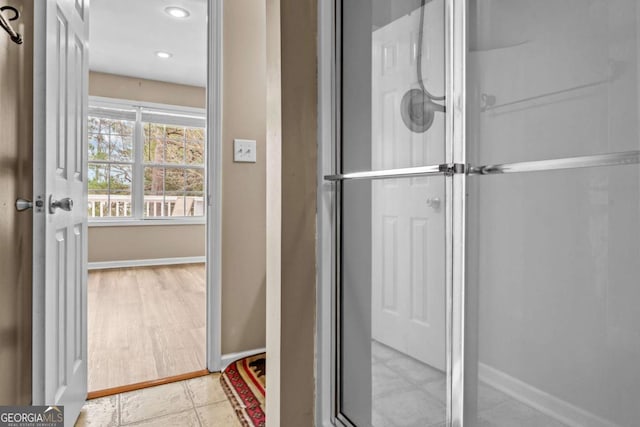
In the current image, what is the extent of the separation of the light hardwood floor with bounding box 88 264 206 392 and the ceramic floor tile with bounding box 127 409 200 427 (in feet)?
1.25

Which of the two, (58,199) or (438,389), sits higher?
(58,199)

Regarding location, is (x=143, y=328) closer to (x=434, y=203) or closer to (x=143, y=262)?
(x=434, y=203)

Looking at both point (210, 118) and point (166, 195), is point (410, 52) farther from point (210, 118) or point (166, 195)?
point (166, 195)

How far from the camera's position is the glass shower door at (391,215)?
2.74ft

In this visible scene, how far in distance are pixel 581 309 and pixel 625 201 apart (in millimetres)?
173

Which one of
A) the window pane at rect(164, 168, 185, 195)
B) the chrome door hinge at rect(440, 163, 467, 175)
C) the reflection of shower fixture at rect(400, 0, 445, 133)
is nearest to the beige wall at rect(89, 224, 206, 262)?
the window pane at rect(164, 168, 185, 195)

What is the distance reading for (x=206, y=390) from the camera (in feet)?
6.01

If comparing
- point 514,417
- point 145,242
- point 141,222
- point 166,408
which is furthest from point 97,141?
point 514,417

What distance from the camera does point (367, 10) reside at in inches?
41.6

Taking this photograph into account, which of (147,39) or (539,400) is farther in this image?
(147,39)

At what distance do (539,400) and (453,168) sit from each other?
1.43ft

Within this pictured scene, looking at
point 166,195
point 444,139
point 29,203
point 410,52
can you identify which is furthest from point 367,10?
point 166,195

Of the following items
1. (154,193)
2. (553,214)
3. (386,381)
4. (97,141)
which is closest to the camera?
(553,214)

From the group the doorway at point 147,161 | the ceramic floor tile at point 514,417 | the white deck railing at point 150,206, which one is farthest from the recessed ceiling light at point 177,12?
the ceramic floor tile at point 514,417
